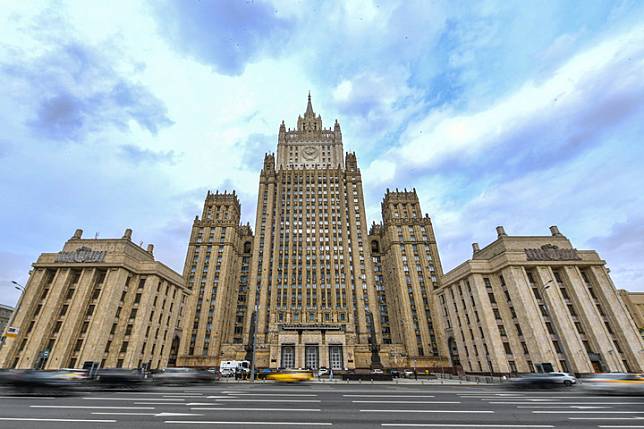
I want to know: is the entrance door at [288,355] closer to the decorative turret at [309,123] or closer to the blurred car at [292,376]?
the blurred car at [292,376]

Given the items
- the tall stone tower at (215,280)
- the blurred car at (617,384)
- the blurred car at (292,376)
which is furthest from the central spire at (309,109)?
the blurred car at (617,384)

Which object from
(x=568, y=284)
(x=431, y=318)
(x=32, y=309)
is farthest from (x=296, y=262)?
(x=568, y=284)

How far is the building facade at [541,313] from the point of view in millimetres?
51844

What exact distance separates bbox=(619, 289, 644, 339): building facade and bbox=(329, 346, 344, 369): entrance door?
86.6 metres

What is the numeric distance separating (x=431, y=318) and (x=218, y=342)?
6029 cm

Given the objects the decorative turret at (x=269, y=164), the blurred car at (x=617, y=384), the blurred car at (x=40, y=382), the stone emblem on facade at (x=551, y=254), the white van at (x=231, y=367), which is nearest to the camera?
the blurred car at (x=40, y=382)

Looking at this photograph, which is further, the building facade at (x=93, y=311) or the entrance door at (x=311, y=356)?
the entrance door at (x=311, y=356)

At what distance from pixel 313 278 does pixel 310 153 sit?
55797 millimetres

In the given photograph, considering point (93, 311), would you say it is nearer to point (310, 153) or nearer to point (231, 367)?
point (231, 367)

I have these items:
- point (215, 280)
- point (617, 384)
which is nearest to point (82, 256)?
point (215, 280)

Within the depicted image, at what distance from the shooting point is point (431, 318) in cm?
8525

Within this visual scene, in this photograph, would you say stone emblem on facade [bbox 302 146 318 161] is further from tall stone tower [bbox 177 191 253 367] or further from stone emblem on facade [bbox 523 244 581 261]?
stone emblem on facade [bbox 523 244 581 261]

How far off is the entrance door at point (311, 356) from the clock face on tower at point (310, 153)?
75.1 metres

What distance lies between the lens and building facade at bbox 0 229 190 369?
53.4 meters
